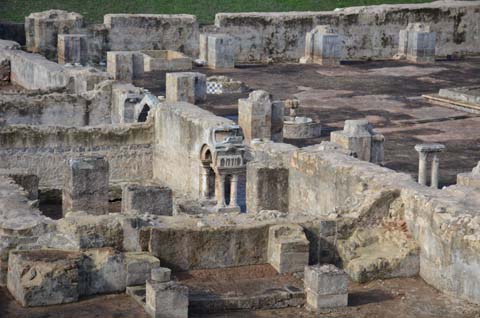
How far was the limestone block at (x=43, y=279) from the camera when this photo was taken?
16.7 m

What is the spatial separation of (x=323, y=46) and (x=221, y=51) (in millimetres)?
2936

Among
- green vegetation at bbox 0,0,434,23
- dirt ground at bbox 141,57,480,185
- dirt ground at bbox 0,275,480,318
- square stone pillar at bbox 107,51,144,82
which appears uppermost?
green vegetation at bbox 0,0,434,23

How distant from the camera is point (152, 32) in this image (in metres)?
39.9

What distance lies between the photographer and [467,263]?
681 inches

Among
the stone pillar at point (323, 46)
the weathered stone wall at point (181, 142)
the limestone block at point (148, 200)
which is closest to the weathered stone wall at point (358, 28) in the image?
the stone pillar at point (323, 46)

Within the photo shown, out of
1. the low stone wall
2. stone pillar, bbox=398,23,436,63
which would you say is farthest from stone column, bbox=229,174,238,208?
stone pillar, bbox=398,23,436,63

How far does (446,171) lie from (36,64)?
11.5 m

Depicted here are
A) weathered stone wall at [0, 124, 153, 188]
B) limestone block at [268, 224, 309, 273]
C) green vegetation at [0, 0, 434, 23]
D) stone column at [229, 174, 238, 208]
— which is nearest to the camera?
limestone block at [268, 224, 309, 273]

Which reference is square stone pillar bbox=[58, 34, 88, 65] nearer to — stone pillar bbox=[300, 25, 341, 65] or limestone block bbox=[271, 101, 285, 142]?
stone pillar bbox=[300, 25, 341, 65]

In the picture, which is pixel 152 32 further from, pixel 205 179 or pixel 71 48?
pixel 205 179

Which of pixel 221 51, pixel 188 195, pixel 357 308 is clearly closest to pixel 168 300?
pixel 357 308

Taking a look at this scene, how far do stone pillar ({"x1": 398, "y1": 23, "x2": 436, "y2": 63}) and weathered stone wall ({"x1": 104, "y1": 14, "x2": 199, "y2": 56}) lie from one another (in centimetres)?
628

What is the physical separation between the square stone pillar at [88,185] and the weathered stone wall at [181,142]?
2.22 meters

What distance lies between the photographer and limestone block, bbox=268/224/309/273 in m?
18.1
